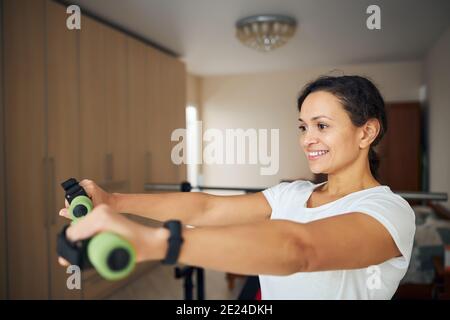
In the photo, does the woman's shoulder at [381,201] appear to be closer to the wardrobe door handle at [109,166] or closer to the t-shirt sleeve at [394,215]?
the t-shirt sleeve at [394,215]

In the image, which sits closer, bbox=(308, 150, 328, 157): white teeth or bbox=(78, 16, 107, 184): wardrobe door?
bbox=(308, 150, 328, 157): white teeth

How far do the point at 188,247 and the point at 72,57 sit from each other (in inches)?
103

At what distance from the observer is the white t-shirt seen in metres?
0.75

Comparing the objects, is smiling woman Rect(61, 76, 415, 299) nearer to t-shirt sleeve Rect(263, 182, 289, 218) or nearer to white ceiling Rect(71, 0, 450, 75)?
t-shirt sleeve Rect(263, 182, 289, 218)

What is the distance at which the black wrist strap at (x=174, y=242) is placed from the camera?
49 cm

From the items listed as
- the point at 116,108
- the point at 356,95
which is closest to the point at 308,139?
the point at 356,95

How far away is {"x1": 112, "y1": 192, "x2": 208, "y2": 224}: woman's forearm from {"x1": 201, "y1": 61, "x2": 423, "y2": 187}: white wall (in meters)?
4.82

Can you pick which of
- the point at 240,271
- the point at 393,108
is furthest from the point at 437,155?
the point at 240,271

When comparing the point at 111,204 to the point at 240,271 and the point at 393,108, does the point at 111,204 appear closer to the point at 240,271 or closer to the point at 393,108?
the point at 240,271

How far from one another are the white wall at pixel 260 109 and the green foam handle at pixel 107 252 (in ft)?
17.6

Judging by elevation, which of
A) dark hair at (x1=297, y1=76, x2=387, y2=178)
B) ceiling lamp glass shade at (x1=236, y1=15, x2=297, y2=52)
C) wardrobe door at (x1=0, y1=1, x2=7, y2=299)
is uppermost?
ceiling lamp glass shade at (x1=236, y1=15, x2=297, y2=52)

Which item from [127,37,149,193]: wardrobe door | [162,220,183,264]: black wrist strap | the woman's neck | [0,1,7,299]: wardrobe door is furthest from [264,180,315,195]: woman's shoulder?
[127,37,149,193]: wardrobe door

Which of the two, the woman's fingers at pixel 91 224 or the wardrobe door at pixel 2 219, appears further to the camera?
the wardrobe door at pixel 2 219

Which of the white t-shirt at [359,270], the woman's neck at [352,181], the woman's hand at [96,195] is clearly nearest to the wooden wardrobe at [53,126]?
the woman's hand at [96,195]
